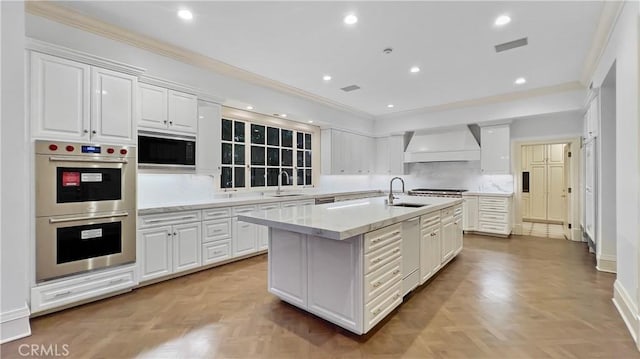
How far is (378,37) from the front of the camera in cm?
328

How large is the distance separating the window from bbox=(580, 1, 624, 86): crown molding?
179 inches

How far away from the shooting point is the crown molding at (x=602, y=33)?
2.63m

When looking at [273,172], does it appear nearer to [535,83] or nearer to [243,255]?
[243,255]

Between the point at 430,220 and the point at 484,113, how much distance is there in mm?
3970

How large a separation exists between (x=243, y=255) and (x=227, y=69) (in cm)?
269

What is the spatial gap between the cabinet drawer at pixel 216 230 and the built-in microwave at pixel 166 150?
0.79 metres

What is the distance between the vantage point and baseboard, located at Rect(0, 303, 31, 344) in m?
2.18

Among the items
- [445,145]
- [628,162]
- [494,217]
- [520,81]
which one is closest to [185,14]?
[628,162]

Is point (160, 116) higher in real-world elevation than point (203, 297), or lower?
higher

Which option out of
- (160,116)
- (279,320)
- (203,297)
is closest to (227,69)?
(160,116)

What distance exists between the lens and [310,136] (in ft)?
20.8

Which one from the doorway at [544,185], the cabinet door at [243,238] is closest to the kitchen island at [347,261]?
the cabinet door at [243,238]

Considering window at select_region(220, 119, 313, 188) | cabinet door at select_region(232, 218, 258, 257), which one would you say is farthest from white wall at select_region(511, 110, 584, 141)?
cabinet door at select_region(232, 218, 258, 257)

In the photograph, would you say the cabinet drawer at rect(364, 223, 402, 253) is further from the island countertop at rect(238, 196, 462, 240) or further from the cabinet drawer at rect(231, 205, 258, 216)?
the cabinet drawer at rect(231, 205, 258, 216)
